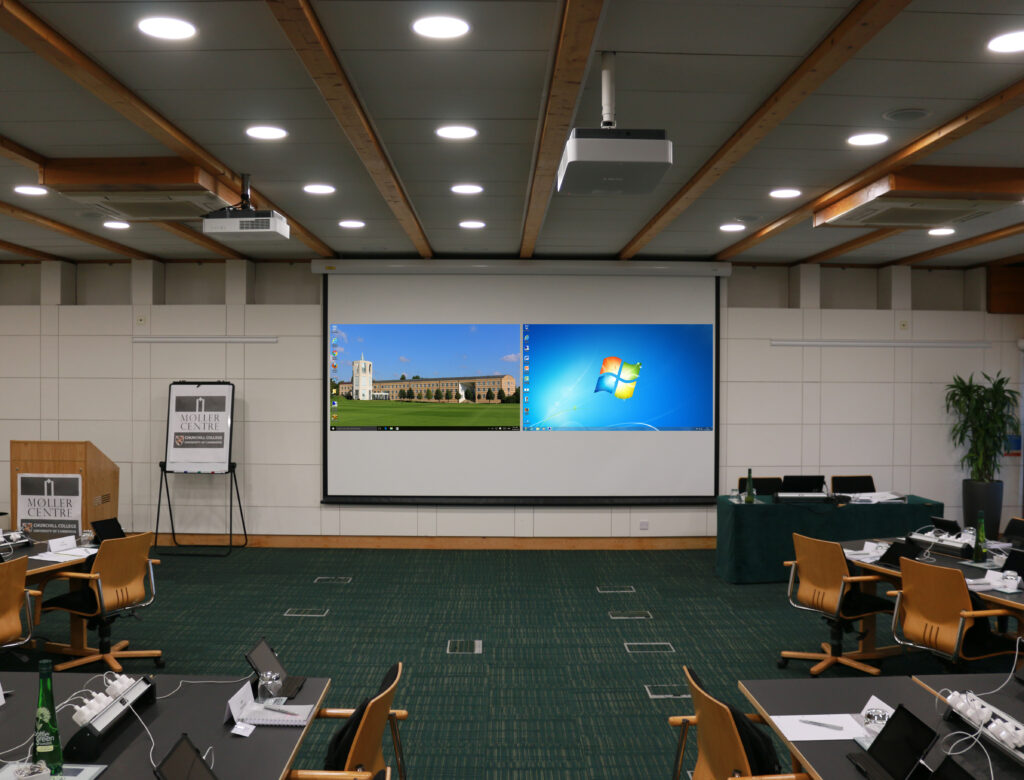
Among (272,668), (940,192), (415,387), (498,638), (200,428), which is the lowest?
(498,638)

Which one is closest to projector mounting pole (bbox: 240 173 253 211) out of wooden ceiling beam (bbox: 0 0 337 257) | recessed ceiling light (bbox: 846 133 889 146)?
wooden ceiling beam (bbox: 0 0 337 257)

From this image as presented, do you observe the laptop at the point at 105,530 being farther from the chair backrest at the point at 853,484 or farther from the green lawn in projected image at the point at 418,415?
the chair backrest at the point at 853,484

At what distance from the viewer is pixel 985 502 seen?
8484 mm

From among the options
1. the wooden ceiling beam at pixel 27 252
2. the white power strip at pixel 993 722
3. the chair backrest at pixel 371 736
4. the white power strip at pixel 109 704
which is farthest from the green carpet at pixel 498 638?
the wooden ceiling beam at pixel 27 252

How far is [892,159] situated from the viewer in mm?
4621

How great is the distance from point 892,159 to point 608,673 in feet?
12.5

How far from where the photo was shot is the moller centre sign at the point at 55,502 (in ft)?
25.0

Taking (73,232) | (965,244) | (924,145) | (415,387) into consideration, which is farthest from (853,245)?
(73,232)

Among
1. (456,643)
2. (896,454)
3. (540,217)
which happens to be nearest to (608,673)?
(456,643)

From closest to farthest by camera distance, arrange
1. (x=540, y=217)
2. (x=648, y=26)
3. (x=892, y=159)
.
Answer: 1. (x=648, y=26)
2. (x=892, y=159)
3. (x=540, y=217)

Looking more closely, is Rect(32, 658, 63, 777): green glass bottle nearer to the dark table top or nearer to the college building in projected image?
the dark table top

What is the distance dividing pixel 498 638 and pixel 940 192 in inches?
171

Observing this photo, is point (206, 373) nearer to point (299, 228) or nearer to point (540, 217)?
point (299, 228)

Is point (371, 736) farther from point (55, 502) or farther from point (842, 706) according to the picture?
point (55, 502)
